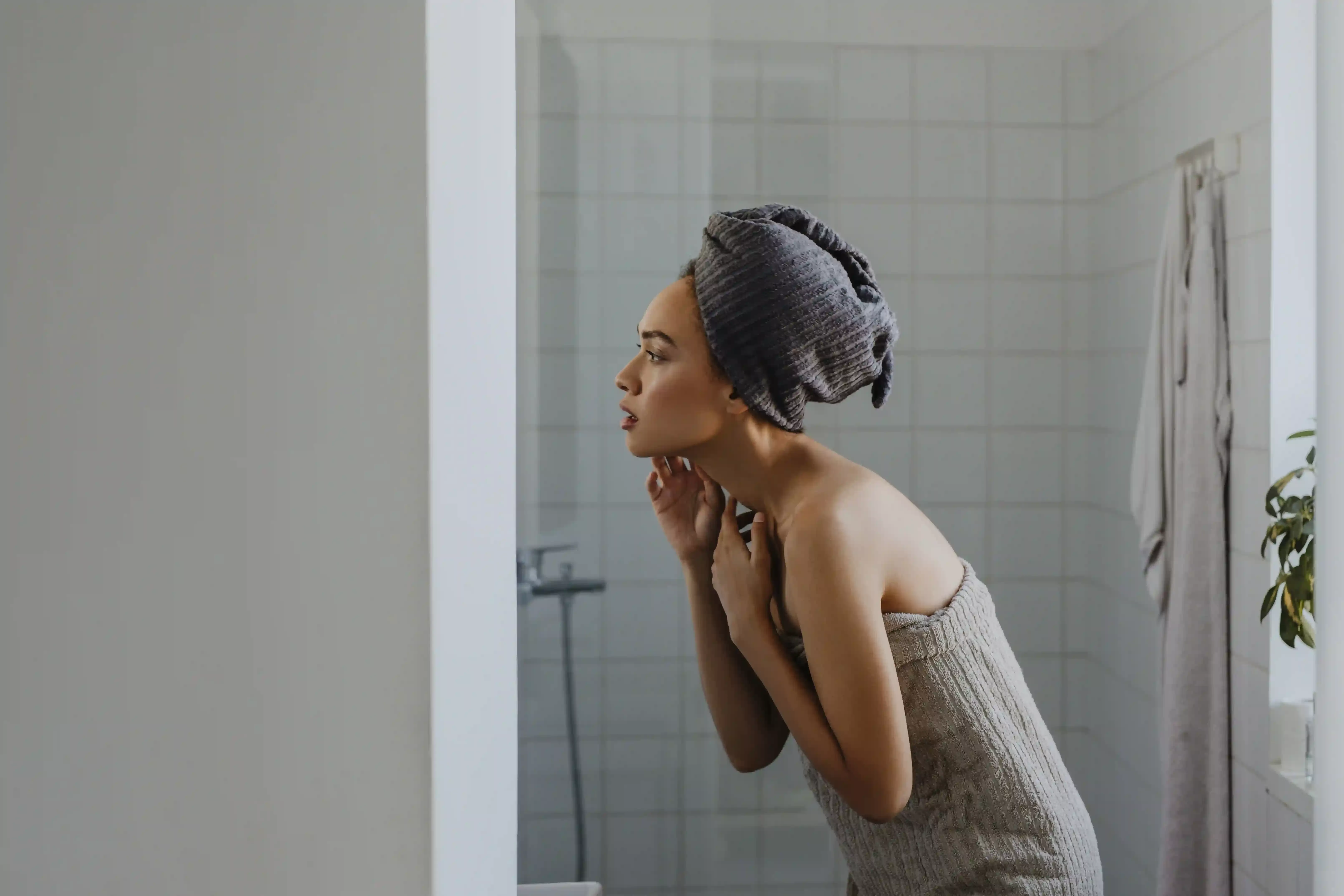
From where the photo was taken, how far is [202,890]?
22 centimetres

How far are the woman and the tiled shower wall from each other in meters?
0.66

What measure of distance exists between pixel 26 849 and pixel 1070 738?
5.72 ft

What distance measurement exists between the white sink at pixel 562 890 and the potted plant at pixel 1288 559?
804 mm

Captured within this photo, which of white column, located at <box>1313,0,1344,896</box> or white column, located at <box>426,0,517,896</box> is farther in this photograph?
white column, located at <box>1313,0,1344,896</box>

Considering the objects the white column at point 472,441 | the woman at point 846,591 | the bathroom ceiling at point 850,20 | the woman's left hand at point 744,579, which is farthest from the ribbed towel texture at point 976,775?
the bathroom ceiling at point 850,20

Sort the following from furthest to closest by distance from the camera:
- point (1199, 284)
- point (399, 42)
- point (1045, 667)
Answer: point (1045, 667) → point (1199, 284) → point (399, 42)

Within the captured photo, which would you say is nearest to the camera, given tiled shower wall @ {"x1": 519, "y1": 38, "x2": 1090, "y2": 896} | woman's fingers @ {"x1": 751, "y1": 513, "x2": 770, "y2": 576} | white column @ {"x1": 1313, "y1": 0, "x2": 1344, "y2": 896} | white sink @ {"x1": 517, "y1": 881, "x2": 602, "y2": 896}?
white column @ {"x1": 1313, "y1": 0, "x2": 1344, "y2": 896}

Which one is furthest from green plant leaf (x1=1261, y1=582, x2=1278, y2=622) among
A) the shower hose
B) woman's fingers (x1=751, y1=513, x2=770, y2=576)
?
the shower hose

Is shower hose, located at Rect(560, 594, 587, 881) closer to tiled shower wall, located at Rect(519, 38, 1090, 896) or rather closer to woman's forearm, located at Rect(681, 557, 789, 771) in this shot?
tiled shower wall, located at Rect(519, 38, 1090, 896)

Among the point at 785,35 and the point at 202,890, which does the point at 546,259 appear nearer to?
the point at 785,35

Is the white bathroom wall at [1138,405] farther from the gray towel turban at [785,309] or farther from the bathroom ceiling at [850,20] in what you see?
the gray towel turban at [785,309]

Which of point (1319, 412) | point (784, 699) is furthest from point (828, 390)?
point (1319, 412)

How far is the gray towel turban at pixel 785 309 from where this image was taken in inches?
28.0

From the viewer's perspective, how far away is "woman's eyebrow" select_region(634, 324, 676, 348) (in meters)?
0.77
